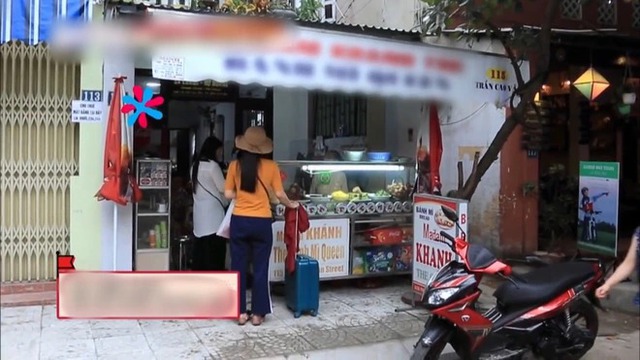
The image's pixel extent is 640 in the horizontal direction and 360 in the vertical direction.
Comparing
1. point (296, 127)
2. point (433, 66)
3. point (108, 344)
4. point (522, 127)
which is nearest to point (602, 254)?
point (522, 127)

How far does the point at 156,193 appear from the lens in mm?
6805

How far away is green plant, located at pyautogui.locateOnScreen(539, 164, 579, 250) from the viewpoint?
895 cm

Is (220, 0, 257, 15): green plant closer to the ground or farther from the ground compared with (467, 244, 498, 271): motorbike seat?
farther from the ground

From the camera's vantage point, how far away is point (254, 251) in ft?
19.1

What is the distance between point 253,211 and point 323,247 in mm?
1469

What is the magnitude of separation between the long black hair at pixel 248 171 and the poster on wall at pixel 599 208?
164 inches

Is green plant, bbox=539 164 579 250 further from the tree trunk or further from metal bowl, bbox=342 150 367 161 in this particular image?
metal bowl, bbox=342 150 367 161

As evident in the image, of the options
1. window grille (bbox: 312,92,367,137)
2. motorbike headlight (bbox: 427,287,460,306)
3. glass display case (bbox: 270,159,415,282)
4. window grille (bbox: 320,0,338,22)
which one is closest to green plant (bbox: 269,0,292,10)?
window grille (bbox: 312,92,367,137)

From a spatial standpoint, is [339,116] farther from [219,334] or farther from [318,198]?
[219,334]

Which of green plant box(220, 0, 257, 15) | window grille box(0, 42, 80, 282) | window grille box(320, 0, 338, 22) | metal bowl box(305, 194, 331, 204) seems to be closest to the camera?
window grille box(0, 42, 80, 282)

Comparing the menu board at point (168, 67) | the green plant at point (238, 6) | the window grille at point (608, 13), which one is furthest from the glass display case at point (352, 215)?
the window grille at point (608, 13)

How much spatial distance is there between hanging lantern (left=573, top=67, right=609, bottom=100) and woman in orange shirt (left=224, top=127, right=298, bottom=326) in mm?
5159

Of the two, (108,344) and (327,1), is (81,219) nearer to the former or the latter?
(108,344)

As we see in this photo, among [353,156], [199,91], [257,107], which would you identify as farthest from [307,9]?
[353,156]
